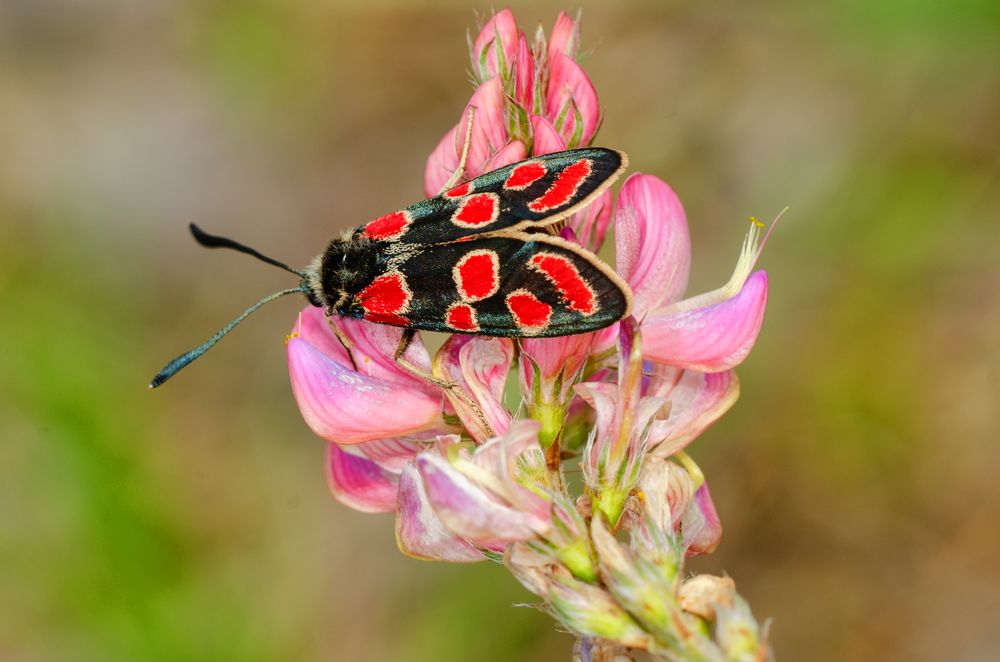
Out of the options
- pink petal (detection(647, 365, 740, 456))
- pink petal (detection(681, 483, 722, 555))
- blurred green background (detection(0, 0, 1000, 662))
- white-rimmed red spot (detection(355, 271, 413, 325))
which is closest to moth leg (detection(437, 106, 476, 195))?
white-rimmed red spot (detection(355, 271, 413, 325))

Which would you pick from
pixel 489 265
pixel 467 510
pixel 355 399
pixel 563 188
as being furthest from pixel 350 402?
pixel 563 188

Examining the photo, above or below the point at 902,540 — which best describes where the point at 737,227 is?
above

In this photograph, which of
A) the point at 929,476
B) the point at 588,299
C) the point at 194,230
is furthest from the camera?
the point at 929,476

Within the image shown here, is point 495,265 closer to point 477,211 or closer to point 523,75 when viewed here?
point 477,211

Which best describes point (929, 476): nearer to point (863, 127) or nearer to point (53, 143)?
point (863, 127)

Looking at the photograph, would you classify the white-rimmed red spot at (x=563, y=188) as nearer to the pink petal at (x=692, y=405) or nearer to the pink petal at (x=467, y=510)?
the pink petal at (x=692, y=405)

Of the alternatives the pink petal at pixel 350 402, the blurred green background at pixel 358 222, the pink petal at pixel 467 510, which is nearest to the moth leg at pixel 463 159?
the pink petal at pixel 350 402

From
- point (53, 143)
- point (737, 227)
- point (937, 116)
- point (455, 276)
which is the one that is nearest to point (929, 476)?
point (737, 227)

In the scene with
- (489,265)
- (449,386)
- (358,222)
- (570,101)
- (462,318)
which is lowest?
(358,222)
